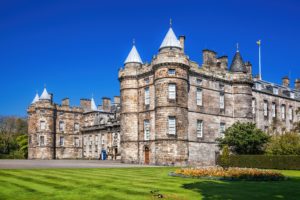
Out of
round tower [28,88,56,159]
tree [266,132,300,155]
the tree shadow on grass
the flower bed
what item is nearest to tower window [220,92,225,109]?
tree [266,132,300,155]

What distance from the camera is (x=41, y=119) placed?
62406 millimetres

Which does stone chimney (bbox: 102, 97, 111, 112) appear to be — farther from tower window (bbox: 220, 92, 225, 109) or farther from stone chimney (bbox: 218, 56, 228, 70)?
tower window (bbox: 220, 92, 225, 109)

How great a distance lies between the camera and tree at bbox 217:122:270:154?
38469mm

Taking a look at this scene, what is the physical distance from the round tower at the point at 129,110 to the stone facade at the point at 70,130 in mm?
14661

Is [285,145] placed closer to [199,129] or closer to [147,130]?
[199,129]

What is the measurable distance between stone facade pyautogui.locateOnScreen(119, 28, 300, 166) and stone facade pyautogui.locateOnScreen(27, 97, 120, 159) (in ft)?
50.7

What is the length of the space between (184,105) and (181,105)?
1.91 ft

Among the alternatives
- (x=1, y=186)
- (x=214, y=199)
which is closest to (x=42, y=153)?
(x=1, y=186)

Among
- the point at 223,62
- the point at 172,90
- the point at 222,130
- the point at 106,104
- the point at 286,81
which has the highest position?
the point at 223,62

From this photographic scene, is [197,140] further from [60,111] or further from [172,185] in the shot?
[60,111]

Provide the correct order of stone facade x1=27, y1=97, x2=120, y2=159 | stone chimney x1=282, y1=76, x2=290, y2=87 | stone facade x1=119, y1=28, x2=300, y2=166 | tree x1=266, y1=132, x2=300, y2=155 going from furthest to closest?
1. stone chimney x1=282, y1=76, x2=290, y2=87
2. stone facade x1=27, y1=97, x2=120, y2=159
3. stone facade x1=119, y1=28, x2=300, y2=166
4. tree x1=266, y1=132, x2=300, y2=155

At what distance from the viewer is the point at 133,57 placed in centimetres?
4409

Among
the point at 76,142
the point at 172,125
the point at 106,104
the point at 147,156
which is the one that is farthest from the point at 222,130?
the point at 76,142

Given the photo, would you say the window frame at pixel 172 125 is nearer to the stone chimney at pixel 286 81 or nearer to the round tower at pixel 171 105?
the round tower at pixel 171 105
